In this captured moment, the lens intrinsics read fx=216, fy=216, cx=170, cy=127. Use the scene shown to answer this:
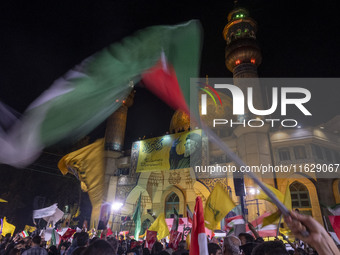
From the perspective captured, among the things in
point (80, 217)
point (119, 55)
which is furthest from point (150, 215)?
point (119, 55)

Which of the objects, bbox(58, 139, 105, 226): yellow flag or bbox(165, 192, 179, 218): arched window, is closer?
bbox(58, 139, 105, 226): yellow flag

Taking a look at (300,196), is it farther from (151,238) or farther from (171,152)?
(151,238)

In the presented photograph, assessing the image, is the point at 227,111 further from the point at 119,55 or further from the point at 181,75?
the point at 181,75

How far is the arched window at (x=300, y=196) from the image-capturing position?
2109 cm

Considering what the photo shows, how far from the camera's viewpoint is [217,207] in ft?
27.9

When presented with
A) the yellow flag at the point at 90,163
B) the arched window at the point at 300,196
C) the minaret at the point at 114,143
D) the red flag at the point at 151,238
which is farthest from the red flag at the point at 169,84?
the minaret at the point at 114,143

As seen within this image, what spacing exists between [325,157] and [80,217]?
113ft

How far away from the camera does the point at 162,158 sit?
2550 centimetres

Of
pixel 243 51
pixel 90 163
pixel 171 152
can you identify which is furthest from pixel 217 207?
pixel 243 51

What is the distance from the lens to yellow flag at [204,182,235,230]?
8.27 m

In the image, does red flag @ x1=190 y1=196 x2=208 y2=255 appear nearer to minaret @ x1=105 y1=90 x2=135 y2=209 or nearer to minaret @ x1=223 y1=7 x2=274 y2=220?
minaret @ x1=223 y1=7 x2=274 y2=220

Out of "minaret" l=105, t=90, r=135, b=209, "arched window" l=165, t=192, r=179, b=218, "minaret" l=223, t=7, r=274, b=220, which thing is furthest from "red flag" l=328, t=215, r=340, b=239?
"minaret" l=105, t=90, r=135, b=209

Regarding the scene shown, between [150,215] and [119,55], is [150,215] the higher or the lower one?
the lower one

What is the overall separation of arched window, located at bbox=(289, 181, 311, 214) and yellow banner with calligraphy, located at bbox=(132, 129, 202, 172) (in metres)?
9.91
